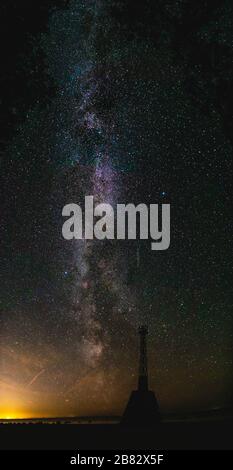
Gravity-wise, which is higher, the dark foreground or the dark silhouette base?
the dark silhouette base

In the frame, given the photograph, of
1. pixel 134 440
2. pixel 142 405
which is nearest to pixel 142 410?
pixel 142 405

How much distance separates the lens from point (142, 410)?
3891cm

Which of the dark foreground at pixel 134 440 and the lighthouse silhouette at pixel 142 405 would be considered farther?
the lighthouse silhouette at pixel 142 405

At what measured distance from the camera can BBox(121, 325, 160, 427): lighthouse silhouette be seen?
3881 cm

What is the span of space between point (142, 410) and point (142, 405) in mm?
541

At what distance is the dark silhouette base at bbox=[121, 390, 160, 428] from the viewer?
1524 inches

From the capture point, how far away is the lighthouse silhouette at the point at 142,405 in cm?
3881

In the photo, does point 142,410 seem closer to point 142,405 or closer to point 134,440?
point 142,405

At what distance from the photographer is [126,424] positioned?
130ft

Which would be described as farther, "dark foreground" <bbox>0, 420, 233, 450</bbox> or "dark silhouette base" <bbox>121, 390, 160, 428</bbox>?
"dark silhouette base" <bbox>121, 390, 160, 428</bbox>
